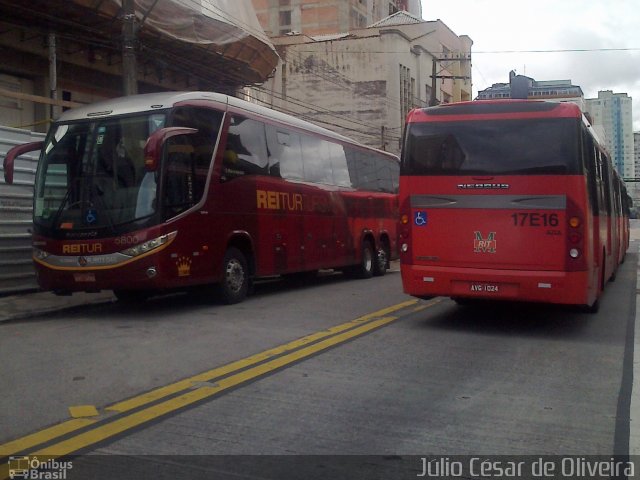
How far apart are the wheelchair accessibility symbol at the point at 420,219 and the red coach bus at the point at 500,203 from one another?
0.05 ft

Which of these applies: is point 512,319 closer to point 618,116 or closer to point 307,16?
point 307,16

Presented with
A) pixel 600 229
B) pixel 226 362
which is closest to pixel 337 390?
pixel 226 362

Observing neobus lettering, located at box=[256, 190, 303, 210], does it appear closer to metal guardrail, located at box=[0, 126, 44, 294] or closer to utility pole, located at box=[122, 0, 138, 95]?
utility pole, located at box=[122, 0, 138, 95]

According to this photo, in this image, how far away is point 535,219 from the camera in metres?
9.85

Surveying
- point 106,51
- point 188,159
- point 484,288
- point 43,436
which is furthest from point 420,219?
point 106,51

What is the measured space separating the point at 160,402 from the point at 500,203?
18.2ft

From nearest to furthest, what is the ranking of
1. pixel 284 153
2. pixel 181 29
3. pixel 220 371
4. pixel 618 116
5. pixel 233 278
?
pixel 220 371
pixel 233 278
pixel 284 153
pixel 181 29
pixel 618 116

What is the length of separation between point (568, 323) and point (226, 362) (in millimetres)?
5667

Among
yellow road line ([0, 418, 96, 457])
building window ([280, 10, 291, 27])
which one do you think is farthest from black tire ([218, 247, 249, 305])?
building window ([280, 10, 291, 27])

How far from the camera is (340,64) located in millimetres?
47625

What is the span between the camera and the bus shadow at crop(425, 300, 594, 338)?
1055cm

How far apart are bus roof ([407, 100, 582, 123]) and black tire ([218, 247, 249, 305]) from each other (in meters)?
4.10

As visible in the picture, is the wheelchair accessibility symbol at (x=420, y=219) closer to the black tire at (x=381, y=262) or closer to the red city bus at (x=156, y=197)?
the red city bus at (x=156, y=197)

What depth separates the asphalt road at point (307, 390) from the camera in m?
5.29
